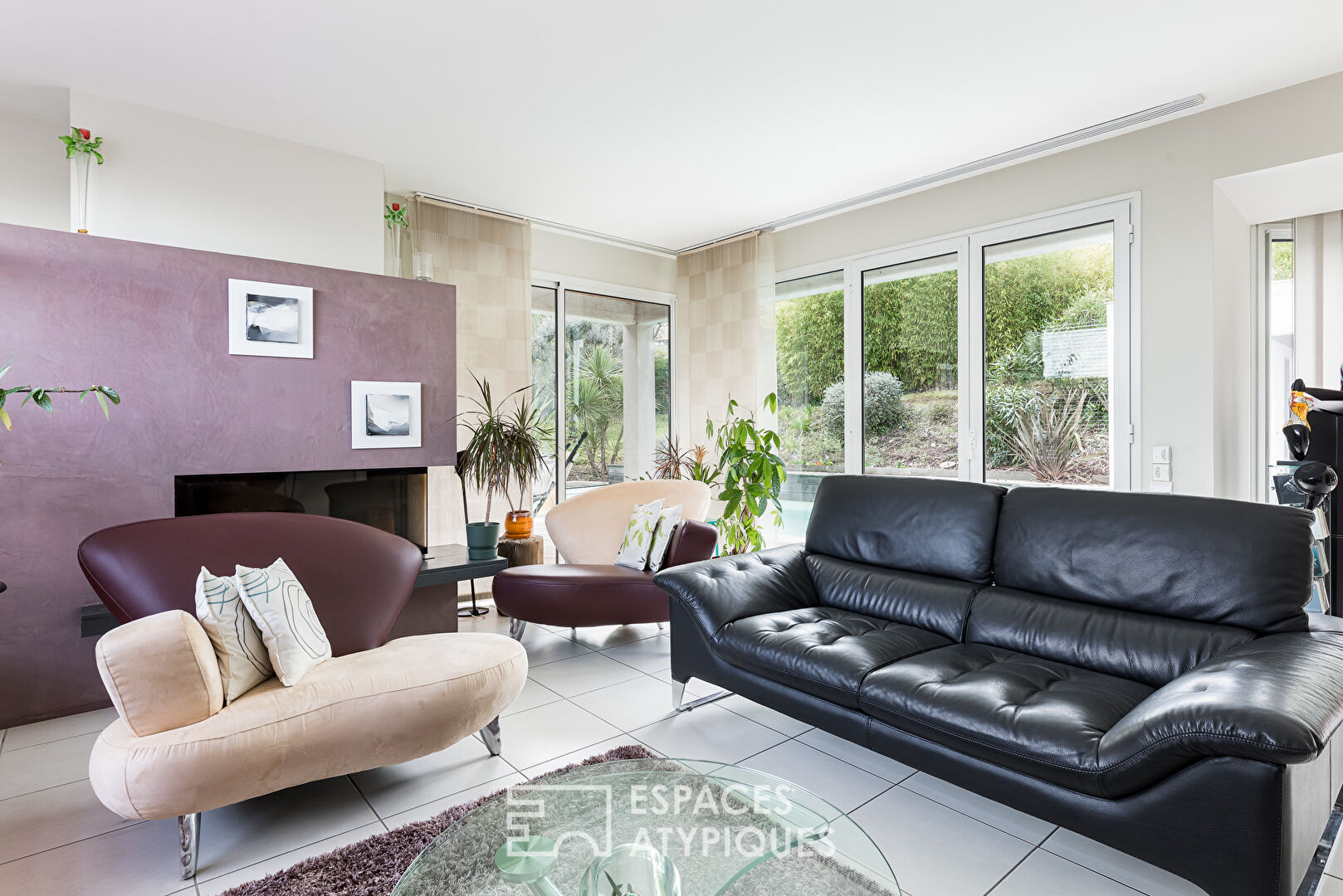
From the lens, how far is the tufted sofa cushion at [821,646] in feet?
7.35

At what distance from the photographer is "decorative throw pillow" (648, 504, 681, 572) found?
3.78 m

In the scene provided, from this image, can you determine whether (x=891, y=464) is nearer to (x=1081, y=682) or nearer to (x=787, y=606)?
(x=787, y=606)

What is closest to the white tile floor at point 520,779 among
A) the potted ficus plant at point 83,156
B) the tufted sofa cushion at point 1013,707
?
the tufted sofa cushion at point 1013,707

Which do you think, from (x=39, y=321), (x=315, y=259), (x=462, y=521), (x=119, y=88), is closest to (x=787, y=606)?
(x=462, y=521)

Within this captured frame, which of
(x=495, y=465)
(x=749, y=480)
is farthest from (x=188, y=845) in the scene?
(x=749, y=480)

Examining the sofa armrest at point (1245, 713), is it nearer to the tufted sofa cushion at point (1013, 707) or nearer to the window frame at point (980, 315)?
the tufted sofa cushion at point (1013, 707)

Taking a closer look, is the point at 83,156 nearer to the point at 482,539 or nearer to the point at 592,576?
the point at 482,539

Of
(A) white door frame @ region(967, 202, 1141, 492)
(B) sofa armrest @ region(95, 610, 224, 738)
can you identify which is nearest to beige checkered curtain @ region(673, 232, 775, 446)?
(A) white door frame @ region(967, 202, 1141, 492)

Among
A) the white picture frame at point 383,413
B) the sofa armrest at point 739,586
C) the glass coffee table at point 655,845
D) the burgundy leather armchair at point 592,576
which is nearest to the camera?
the glass coffee table at point 655,845

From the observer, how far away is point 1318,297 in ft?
12.5

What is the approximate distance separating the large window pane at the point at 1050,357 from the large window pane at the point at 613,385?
275 cm

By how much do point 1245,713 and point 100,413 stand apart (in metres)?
4.01

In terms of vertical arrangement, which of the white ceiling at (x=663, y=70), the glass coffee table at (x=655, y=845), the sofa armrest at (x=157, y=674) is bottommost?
the glass coffee table at (x=655, y=845)

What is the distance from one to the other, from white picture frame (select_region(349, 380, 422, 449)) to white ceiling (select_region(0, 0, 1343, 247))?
1.32 m
